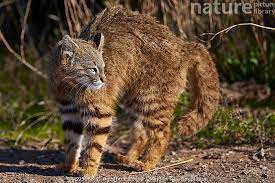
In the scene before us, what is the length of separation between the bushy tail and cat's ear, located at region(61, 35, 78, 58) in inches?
50.5

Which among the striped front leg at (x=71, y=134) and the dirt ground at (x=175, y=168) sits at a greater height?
the striped front leg at (x=71, y=134)

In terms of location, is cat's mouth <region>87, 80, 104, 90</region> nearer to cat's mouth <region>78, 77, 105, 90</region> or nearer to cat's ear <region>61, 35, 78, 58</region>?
cat's mouth <region>78, 77, 105, 90</region>

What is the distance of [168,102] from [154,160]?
1.89 ft

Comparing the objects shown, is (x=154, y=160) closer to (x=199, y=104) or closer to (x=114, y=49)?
(x=199, y=104)

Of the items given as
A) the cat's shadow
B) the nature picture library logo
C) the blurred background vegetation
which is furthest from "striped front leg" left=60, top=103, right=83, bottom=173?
the nature picture library logo

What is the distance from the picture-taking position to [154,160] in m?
5.89

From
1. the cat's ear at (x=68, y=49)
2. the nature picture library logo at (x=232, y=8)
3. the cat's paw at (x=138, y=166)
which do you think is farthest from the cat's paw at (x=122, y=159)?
the nature picture library logo at (x=232, y=8)

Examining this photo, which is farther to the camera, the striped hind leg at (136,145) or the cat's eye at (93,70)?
the striped hind leg at (136,145)

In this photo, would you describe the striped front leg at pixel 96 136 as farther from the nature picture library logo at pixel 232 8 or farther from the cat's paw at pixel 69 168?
the nature picture library logo at pixel 232 8

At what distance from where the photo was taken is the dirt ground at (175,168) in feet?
17.6

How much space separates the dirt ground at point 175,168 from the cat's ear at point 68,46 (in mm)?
1099

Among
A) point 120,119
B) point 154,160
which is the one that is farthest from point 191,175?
point 120,119

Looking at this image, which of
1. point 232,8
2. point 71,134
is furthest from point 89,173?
point 232,8

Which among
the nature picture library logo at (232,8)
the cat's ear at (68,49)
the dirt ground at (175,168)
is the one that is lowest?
the dirt ground at (175,168)
